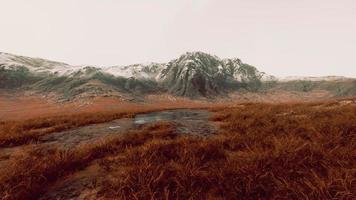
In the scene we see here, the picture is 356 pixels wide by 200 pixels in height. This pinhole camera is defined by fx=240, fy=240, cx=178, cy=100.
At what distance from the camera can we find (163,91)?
15412cm

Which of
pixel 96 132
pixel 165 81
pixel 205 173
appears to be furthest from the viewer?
pixel 165 81

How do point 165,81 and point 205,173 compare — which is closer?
point 205,173

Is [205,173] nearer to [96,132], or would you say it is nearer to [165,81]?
[96,132]

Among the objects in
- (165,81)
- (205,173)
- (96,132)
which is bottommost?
(165,81)

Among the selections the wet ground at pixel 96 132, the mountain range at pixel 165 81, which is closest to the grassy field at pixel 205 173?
the wet ground at pixel 96 132

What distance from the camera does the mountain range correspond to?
139000 mm

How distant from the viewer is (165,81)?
573 feet

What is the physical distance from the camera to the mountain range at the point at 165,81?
139 meters

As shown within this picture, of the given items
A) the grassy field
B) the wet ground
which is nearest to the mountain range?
the wet ground

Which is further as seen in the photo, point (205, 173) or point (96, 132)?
point (96, 132)

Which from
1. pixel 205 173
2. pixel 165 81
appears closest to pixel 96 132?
pixel 205 173

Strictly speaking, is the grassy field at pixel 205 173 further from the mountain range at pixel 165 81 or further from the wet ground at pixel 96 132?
the mountain range at pixel 165 81

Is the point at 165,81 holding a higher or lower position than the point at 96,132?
lower

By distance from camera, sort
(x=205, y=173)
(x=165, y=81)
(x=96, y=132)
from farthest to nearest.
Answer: (x=165, y=81), (x=96, y=132), (x=205, y=173)
